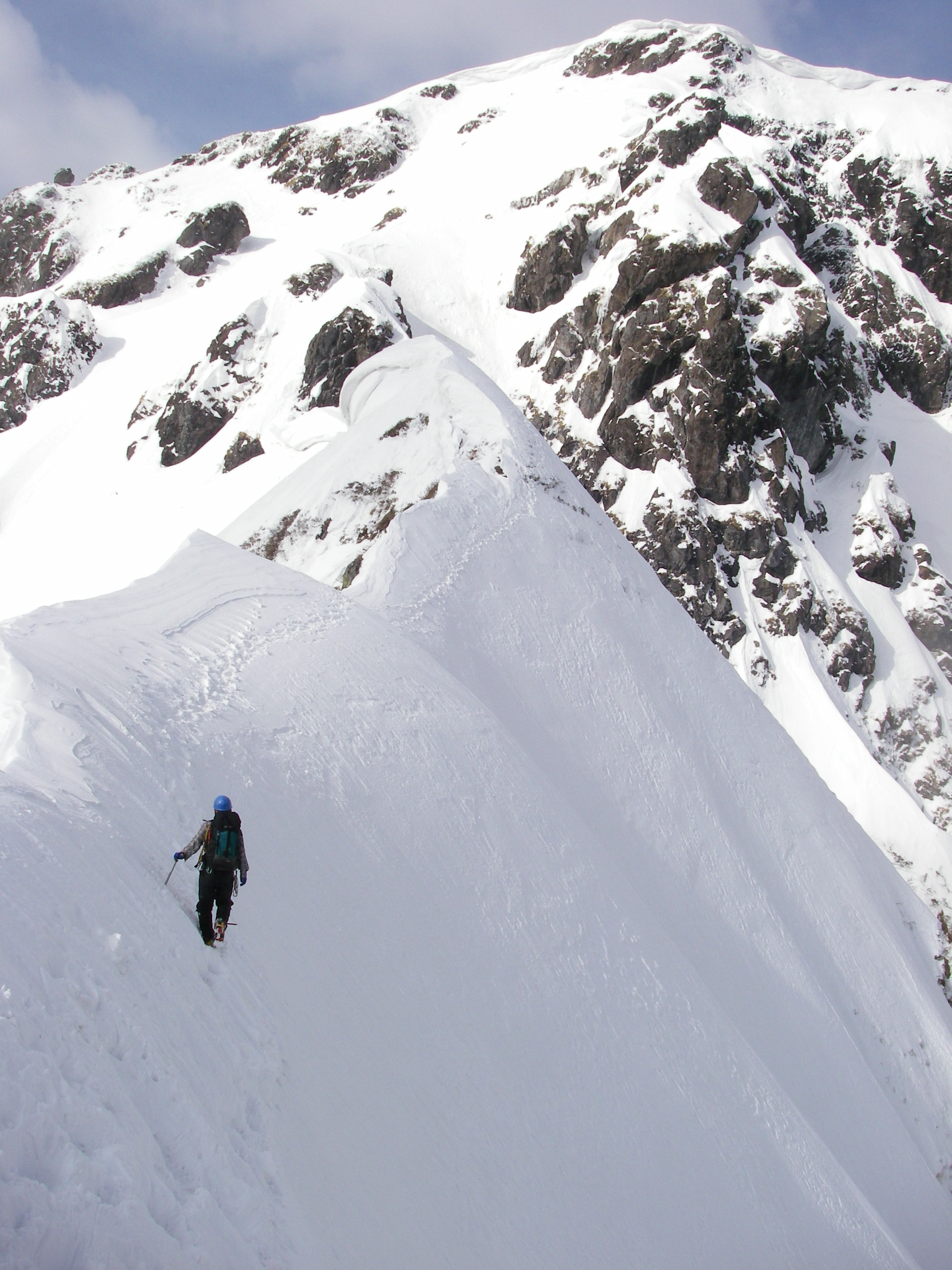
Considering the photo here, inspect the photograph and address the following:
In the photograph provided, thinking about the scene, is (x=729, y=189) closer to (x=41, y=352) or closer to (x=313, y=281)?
(x=313, y=281)

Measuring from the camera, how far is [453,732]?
52.5ft

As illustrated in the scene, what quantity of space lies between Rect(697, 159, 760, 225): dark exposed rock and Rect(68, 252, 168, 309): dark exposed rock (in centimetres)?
4243

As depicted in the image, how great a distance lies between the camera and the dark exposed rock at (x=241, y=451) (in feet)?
137

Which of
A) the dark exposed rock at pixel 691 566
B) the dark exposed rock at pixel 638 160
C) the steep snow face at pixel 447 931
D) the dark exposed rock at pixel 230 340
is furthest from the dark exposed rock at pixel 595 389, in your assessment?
the steep snow face at pixel 447 931

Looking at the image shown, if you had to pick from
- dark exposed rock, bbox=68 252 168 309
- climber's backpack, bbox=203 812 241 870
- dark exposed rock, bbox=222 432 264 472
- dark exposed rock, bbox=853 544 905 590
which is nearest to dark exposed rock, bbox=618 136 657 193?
dark exposed rock, bbox=853 544 905 590

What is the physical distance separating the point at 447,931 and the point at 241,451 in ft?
115

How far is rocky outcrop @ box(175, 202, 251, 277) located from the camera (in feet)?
214

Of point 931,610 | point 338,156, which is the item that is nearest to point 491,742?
point 931,610

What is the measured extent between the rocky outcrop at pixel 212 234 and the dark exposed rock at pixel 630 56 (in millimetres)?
38503

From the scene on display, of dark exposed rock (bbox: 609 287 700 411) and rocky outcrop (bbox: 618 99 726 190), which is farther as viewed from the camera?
rocky outcrop (bbox: 618 99 726 190)

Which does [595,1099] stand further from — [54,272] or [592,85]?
[592,85]

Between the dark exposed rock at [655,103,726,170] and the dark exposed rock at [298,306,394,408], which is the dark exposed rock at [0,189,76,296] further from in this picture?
the dark exposed rock at [655,103,726,170]

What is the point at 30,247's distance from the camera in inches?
2886

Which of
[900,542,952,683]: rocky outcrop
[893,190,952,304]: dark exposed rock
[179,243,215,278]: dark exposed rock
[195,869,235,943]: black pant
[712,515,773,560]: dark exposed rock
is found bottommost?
[900,542,952,683]: rocky outcrop
